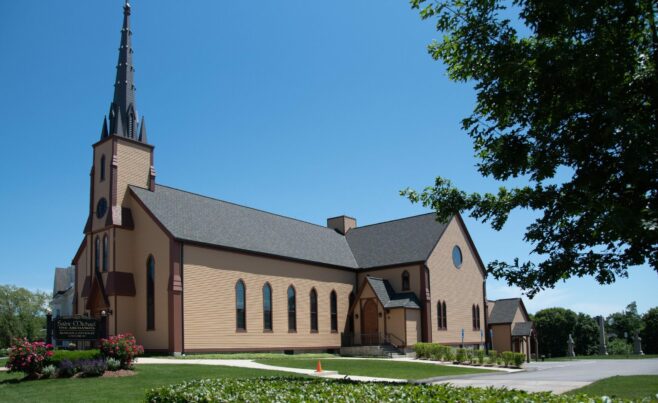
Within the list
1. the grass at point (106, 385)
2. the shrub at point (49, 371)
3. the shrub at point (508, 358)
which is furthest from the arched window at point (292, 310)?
the shrub at point (49, 371)

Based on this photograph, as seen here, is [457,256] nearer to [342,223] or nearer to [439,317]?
[439,317]

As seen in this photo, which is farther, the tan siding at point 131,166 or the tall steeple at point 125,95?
the tall steeple at point 125,95

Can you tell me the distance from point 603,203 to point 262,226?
37.0m

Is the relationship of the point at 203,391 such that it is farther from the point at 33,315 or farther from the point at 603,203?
the point at 33,315

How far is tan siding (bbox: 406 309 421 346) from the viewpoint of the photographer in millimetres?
42909

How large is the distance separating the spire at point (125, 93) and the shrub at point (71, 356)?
1846 centimetres

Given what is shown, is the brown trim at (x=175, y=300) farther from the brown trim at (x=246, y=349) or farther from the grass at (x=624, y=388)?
the grass at (x=624, y=388)

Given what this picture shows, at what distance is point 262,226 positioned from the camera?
142 ft

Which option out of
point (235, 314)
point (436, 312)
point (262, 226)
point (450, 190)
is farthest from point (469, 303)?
point (450, 190)

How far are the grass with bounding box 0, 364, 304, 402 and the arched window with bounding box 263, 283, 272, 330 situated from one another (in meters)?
13.7

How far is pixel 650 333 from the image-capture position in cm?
7119

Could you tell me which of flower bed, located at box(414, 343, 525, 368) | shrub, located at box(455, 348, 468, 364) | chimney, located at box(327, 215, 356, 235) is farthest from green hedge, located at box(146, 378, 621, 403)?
chimney, located at box(327, 215, 356, 235)

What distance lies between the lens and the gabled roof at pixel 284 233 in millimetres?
36656

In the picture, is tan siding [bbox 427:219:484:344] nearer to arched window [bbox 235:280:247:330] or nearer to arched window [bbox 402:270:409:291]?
arched window [bbox 402:270:409:291]
